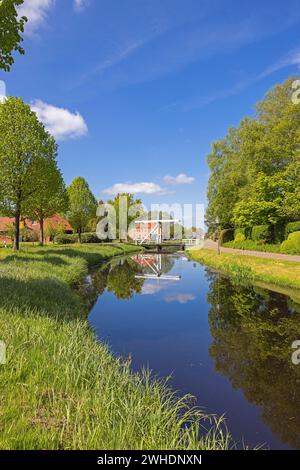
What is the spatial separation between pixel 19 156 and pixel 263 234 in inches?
1013

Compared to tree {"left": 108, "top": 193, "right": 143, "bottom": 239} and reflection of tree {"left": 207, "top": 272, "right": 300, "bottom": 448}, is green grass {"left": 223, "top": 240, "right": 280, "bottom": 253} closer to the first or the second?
reflection of tree {"left": 207, "top": 272, "right": 300, "bottom": 448}

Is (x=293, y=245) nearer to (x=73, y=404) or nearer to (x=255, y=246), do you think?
(x=255, y=246)

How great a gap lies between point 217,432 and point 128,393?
1666mm

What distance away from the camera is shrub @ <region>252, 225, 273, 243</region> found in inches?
1284

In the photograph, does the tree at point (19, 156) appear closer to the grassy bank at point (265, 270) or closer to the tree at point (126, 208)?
the grassy bank at point (265, 270)

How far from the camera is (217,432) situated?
4.97m

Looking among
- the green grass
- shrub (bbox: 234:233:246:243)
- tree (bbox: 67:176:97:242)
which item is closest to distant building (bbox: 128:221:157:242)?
tree (bbox: 67:176:97:242)

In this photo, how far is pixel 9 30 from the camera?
912 cm

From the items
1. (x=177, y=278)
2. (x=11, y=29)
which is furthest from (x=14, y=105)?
(x=177, y=278)

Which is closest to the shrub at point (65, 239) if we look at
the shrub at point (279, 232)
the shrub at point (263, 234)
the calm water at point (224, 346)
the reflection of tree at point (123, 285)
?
the reflection of tree at point (123, 285)

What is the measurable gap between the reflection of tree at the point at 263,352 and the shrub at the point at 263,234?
1878 cm

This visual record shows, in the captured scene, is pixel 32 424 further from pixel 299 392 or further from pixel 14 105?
pixel 14 105

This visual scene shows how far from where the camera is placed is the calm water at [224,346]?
554 centimetres

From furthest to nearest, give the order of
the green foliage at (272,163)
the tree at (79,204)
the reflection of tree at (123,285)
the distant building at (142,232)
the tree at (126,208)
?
→ the distant building at (142,232) → the tree at (126,208) → the tree at (79,204) → the green foliage at (272,163) → the reflection of tree at (123,285)
